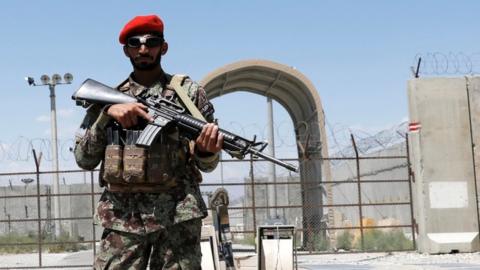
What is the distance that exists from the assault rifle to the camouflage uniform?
0.06 meters

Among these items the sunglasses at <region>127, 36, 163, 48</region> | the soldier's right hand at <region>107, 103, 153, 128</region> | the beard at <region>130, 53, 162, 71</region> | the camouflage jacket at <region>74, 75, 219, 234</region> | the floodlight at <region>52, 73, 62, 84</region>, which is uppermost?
the floodlight at <region>52, 73, 62, 84</region>

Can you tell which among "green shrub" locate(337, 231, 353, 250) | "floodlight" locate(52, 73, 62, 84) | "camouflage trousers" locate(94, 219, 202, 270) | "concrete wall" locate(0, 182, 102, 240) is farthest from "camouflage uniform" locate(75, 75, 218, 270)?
"concrete wall" locate(0, 182, 102, 240)

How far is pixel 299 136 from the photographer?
1574cm

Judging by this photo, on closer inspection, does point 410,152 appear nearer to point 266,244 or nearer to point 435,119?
point 435,119

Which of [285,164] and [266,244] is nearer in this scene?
[285,164]

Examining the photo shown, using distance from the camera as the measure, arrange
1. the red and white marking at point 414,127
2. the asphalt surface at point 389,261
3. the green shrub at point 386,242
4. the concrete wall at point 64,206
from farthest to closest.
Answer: the concrete wall at point 64,206, the green shrub at point 386,242, the red and white marking at point 414,127, the asphalt surface at point 389,261

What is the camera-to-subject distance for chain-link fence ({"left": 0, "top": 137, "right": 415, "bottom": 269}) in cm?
1353

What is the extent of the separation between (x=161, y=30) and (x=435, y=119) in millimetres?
9951

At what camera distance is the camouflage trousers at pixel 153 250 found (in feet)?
9.93

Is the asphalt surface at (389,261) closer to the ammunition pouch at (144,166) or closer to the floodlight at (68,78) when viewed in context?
the ammunition pouch at (144,166)

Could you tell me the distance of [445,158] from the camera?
1255cm

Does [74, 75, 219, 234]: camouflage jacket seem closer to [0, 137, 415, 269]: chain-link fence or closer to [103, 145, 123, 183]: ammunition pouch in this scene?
[103, 145, 123, 183]: ammunition pouch

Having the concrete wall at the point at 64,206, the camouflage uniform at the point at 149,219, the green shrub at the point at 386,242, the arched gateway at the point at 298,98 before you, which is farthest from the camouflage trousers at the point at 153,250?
the concrete wall at the point at 64,206

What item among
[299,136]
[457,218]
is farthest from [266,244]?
[299,136]
